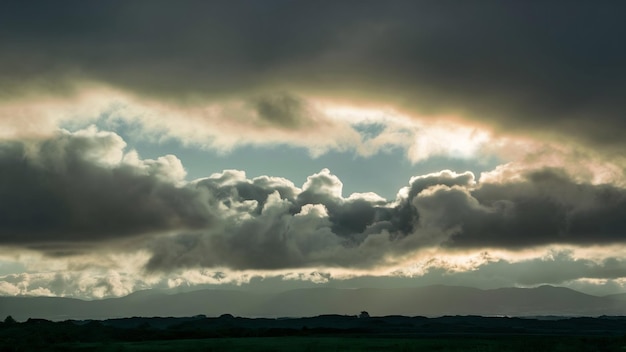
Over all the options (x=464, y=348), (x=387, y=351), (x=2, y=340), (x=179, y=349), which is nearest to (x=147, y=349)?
(x=179, y=349)

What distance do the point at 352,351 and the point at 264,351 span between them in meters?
22.2

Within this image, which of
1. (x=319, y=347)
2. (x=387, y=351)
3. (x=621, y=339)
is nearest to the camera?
(x=387, y=351)

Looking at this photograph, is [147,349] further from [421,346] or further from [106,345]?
[421,346]

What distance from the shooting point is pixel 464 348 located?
171m

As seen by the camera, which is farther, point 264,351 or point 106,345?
point 106,345

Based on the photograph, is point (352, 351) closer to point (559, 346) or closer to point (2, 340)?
point (559, 346)

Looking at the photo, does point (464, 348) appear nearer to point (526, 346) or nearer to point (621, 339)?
point (526, 346)

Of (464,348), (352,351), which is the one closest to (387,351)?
(352,351)

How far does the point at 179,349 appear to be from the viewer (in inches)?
6816

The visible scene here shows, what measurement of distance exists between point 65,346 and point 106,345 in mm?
11064

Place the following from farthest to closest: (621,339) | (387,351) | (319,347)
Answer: (621,339), (319,347), (387,351)

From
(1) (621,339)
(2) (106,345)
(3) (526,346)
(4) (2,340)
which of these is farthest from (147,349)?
(1) (621,339)

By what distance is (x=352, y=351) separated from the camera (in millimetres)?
165875

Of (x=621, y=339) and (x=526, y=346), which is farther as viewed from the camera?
(x=621, y=339)
